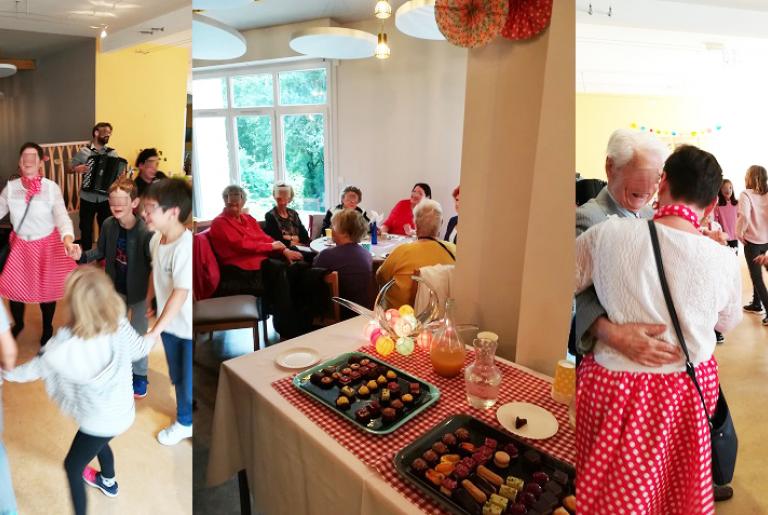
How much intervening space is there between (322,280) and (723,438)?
1.49 m

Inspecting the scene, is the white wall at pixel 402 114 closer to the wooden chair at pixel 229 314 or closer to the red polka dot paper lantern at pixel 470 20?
the red polka dot paper lantern at pixel 470 20

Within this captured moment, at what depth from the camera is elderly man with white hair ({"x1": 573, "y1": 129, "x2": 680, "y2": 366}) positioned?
808 mm

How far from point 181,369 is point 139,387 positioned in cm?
5

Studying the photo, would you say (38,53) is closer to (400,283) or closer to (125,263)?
(125,263)

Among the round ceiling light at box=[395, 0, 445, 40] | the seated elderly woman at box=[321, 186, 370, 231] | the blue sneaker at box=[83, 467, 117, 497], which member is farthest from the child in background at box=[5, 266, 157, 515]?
the round ceiling light at box=[395, 0, 445, 40]

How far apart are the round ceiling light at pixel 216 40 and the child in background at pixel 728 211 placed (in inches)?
44.4

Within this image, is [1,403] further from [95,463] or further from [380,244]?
[380,244]

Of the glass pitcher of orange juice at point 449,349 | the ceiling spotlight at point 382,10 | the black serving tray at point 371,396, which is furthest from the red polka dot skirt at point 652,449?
the ceiling spotlight at point 382,10

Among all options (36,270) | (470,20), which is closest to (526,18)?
(470,20)

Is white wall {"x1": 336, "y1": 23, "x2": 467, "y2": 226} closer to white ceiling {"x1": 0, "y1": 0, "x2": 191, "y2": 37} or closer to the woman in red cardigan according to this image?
the woman in red cardigan

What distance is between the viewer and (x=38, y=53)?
45cm

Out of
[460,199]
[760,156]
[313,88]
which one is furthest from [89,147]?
[460,199]

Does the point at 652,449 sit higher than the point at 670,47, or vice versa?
the point at 670,47

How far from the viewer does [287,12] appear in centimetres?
143
